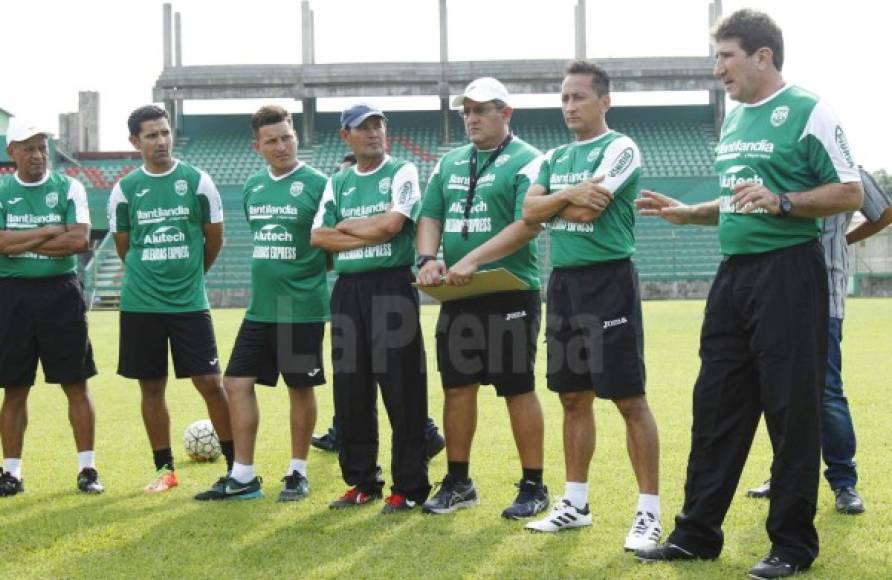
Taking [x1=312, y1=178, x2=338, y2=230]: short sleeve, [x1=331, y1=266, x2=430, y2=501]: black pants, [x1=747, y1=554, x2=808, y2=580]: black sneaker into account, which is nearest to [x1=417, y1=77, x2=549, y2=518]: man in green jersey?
[x1=331, y1=266, x2=430, y2=501]: black pants

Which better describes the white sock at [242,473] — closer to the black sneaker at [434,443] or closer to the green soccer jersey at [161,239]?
the green soccer jersey at [161,239]

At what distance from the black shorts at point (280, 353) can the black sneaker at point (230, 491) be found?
68cm

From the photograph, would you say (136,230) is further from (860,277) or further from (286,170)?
(860,277)

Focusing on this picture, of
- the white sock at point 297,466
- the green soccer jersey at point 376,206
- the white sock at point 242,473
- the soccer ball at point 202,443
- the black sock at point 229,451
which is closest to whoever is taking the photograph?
the green soccer jersey at point 376,206

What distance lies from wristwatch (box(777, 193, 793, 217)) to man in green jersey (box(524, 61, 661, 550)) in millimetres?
1041

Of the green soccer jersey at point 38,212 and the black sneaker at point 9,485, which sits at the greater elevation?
the green soccer jersey at point 38,212

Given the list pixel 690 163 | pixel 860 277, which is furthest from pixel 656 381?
pixel 690 163

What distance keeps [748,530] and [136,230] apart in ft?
14.4

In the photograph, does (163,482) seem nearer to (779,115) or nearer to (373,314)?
(373,314)

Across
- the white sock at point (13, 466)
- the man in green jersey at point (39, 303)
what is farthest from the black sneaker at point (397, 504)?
the white sock at point (13, 466)

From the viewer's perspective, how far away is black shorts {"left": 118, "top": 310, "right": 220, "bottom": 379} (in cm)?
699

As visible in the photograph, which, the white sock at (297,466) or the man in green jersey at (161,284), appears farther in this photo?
the man in green jersey at (161,284)

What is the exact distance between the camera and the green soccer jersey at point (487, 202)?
5.97 metres

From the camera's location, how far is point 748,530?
538cm
